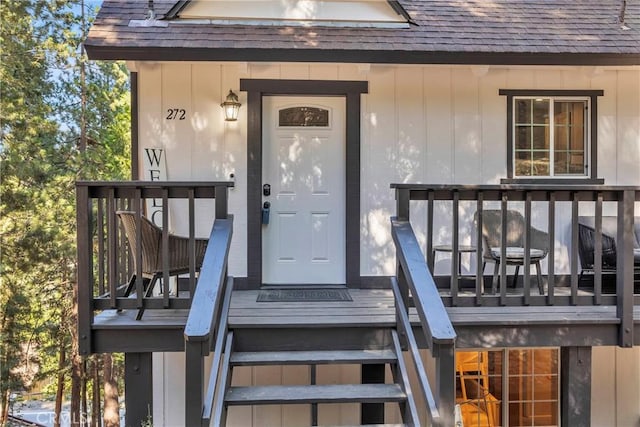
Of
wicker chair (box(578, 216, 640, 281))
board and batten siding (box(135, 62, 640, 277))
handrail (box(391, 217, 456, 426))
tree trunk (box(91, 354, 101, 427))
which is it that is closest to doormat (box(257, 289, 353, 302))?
board and batten siding (box(135, 62, 640, 277))

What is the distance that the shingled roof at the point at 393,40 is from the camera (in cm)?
394

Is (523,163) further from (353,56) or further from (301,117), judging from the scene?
(301,117)

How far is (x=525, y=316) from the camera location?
321cm

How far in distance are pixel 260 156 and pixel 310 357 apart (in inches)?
86.3

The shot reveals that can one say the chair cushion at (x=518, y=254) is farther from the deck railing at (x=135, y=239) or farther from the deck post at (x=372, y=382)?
the deck railing at (x=135, y=239)

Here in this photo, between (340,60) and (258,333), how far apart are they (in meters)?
2.51

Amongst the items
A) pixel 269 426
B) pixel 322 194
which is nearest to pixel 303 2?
pixel 322 194

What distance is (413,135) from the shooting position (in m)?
4.52

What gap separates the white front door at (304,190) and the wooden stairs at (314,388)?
1583mm

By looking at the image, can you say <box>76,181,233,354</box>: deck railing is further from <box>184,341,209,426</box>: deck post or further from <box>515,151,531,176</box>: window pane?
<box>515,151,531,176</box>: window pane

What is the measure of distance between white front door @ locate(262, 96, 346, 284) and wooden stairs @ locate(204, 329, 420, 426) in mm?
1583

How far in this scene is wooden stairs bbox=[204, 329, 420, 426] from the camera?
259cm

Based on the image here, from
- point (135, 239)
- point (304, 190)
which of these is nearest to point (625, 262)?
point (304, 190)

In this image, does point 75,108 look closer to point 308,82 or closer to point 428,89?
point 308,82
